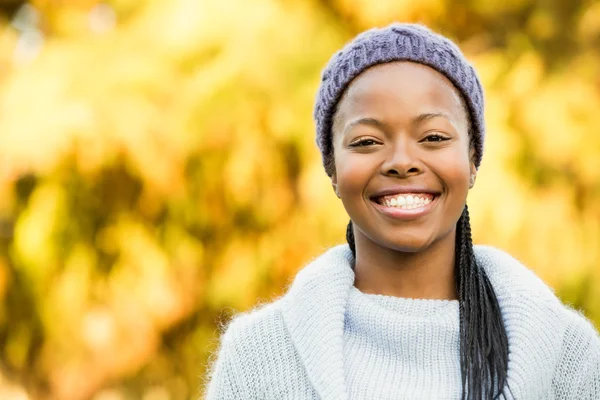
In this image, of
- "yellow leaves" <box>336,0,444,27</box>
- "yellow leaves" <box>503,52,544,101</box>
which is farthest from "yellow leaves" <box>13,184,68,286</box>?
"yellow leaves" <box>503,52,544,101</box>

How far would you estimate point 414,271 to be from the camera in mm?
1943

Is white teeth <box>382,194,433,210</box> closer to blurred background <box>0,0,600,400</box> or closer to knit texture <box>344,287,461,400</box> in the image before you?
knit texture <box>344,287,461,400</box>

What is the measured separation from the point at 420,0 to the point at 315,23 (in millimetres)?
485

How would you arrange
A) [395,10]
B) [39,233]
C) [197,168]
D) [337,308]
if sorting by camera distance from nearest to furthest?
1. [337,308]
2. [395,10]
3. [197,168]
4. [39,233]

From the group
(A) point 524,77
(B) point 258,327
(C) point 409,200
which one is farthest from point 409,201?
(A) point 524,77

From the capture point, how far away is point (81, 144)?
12.7ft

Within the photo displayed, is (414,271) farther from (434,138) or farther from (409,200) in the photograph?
(434,138)

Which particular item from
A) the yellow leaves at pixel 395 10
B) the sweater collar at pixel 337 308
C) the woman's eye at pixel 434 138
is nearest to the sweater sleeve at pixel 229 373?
the sweater collar at pixel 337 308

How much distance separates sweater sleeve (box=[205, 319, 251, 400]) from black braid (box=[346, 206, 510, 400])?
0.48 metres

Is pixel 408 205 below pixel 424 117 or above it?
below

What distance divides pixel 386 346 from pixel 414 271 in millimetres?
174

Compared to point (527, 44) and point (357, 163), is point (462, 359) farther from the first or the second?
point (527, 44)

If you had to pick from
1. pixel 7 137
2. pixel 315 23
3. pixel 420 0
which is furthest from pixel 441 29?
pixel 7 137

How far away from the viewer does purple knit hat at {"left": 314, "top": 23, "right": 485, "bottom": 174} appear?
1875mm
